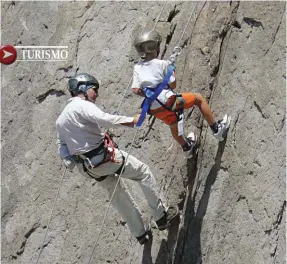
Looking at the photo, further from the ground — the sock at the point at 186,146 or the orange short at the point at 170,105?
the orange short at the point at 170,105

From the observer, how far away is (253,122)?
8.19 metres

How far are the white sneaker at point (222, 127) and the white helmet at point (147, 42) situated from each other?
1171mm

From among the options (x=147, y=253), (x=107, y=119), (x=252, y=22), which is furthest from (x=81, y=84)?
(x=147, y=253)

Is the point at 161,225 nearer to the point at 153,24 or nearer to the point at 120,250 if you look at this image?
the point at 120,250

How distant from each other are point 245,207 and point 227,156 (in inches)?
25.6

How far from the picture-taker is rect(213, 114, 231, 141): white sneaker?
820 cm

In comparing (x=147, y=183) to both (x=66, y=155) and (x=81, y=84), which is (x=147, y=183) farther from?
(x=81, y=84)

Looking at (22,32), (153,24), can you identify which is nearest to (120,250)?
(153,24)

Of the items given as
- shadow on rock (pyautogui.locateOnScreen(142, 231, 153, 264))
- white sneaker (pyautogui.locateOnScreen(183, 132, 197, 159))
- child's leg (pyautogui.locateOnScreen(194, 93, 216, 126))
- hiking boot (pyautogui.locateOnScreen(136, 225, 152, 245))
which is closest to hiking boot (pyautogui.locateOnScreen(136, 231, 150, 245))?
hiking boot (pyautogui.locateOnScreen(136, 225, 152, 245))

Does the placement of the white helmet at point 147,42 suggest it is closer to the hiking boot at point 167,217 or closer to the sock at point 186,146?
the sock at point 186,146

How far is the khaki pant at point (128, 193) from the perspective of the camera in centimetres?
828

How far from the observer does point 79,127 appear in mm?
7961

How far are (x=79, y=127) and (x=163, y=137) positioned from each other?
1609 millimetres

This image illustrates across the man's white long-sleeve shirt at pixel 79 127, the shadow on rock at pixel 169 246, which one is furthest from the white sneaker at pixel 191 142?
the man's white long-sleeve shirt at pixel 79 127
